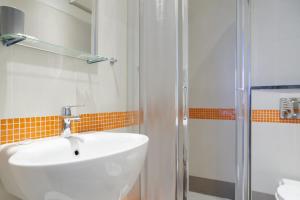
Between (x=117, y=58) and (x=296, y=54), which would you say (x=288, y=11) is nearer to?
(x=296, y=54)

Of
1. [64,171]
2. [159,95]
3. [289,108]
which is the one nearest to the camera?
[64,171]

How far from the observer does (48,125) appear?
794mm

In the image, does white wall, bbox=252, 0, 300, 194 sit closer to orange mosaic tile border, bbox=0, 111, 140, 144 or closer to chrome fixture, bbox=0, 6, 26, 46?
orange mosaic tile border, bbox=0, 111, 140, 144

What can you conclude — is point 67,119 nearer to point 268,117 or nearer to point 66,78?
point 66,78

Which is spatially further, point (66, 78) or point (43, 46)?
point (66, 78)

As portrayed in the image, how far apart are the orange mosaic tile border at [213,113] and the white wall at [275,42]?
1.04ft

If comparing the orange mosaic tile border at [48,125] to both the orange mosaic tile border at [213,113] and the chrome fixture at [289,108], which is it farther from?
the chrome fixture at [289,108]

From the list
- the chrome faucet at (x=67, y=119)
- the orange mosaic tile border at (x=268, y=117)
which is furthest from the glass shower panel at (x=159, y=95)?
the orange mosaic tile border at (x=268, y=117)

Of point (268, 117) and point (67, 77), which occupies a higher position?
point (67, 77)

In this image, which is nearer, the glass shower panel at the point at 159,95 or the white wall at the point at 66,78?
the white wall at the point at 66,78

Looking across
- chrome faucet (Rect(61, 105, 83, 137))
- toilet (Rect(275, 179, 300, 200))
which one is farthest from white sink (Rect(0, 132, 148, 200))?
toilet (Rect(275, 179, 300, 200))

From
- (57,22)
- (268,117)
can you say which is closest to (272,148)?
(268,117)

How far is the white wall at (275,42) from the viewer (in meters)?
1.52

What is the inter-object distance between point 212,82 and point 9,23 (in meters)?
1.56
